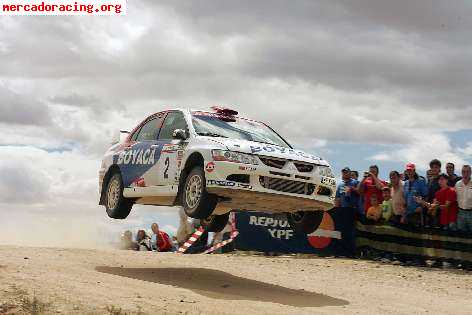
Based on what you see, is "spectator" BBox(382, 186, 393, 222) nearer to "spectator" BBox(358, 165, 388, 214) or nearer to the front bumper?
"spectator" BBox(358, 165, 388, 214)

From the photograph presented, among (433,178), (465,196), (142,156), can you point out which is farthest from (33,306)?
(433,178)

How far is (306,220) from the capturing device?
11859 millimetres

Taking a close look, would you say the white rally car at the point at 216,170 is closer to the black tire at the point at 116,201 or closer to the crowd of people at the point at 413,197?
the black tire at the point at 116,201

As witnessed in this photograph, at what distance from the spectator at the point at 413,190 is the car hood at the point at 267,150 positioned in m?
4.52

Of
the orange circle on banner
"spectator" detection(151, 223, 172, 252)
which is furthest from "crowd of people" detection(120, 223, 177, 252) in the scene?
the orange circle on banner

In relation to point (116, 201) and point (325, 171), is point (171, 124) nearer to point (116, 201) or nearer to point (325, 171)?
point (116, 201)

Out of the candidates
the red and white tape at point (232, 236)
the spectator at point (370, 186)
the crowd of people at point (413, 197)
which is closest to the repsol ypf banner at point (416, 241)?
the crowd of people at point (413, 197)

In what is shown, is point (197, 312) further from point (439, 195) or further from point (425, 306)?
point (439, 195)

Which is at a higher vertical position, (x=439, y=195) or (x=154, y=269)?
(x=439, y=195)

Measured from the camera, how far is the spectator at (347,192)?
16.5m

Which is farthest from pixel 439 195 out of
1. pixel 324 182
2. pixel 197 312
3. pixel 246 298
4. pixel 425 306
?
pixel 197 312

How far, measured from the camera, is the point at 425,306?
1146cm

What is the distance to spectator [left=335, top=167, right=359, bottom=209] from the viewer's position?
16.5 m

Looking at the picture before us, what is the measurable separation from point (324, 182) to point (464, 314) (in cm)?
288
